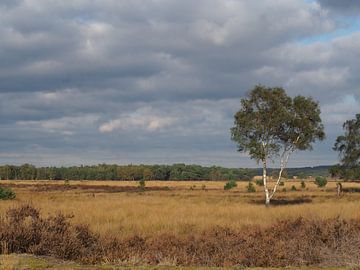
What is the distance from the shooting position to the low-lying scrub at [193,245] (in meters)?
10.5

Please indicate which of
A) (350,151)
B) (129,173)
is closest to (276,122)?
(350,151)

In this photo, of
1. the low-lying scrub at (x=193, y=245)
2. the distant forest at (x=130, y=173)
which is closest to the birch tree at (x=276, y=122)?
the low-lying scrub at (x=193, y=245)

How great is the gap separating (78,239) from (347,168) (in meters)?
52.4

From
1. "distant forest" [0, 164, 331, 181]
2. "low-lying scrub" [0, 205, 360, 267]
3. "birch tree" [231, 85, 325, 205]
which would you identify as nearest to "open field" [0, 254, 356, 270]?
"low-lying scrub" [0, 205, 360, 267]

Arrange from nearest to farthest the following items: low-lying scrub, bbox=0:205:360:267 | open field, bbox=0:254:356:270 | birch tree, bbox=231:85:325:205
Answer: open field, bbox=0:254:356:270
low-lying scrub, bbox=0:205:360:267
birch tree, bbox=231:85:325:205

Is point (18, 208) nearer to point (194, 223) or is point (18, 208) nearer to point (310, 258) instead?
point (310, 258)

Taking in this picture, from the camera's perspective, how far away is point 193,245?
1432 centimetres

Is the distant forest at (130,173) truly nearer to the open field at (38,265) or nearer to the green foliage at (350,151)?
the green foliage at (350,151)

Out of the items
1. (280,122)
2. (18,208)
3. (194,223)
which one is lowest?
(194,223)

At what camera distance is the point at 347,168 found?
192ft

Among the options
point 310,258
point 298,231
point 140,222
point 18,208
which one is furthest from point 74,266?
point 140,222

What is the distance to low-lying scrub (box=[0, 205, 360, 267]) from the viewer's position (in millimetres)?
10492

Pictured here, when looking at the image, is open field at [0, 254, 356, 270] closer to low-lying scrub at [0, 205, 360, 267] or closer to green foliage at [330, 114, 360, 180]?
low-lying scrub at [0, 205, 360, 267]

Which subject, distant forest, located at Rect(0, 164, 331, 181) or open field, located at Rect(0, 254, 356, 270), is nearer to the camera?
open field, located at Rect(0, 254, 356, 270)
